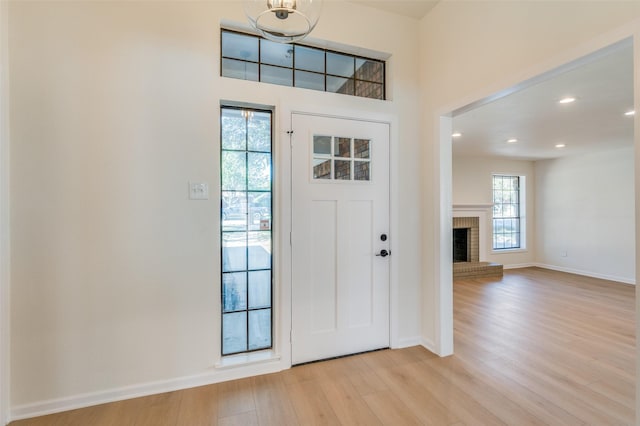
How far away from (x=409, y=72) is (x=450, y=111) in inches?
24.4

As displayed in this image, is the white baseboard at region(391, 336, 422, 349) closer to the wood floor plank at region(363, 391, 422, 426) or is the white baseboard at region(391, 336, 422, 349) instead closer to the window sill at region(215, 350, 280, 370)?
the wood floor plank at region(363, 391, 422, 426)

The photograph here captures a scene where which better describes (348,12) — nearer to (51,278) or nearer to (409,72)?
(409,72)

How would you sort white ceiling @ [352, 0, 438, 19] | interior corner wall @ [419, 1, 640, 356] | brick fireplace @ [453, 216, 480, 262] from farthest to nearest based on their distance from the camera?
brick fireplace @ [453, 216, 480, 262] < white ceiling @ [352, 0, 438, 19] < interior corner wall @ [419, 1, 640, 356]

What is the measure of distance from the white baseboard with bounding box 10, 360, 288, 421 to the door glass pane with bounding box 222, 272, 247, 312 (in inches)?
18.0

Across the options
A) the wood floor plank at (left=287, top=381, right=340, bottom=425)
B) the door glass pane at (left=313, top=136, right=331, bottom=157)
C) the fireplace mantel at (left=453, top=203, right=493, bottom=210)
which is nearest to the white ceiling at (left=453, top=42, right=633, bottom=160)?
the fireplace mantel at (left=453, top=203, right=493, bottom=210)

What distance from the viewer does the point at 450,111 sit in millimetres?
2463

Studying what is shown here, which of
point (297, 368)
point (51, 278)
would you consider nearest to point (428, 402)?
point (297, 368)

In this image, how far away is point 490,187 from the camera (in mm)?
6719

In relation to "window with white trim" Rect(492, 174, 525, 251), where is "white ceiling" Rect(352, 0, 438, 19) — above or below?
above

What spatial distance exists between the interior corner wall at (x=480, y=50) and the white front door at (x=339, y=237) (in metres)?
0.42

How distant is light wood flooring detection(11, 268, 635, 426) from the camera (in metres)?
1.81

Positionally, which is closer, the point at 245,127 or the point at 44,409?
the point at 44,409

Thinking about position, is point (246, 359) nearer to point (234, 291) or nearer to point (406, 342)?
point (234, 291)

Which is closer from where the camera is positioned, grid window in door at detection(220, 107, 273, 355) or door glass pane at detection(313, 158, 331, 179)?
grid window in door at detection(220, 107, 273, 355)
